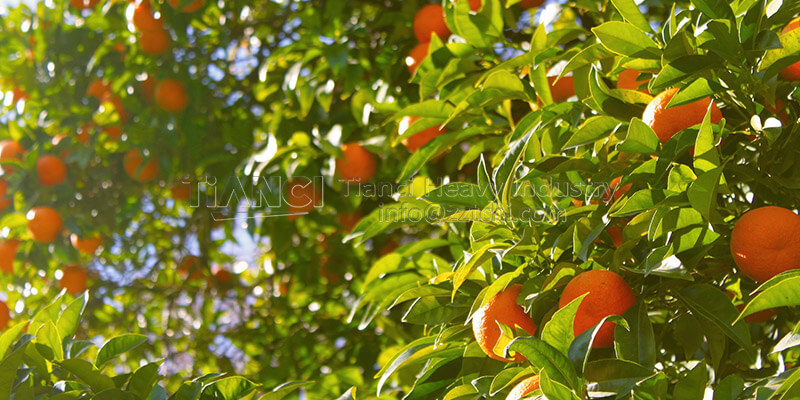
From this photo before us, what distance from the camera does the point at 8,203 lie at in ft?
7.43

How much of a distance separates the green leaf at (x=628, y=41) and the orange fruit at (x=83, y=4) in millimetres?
1913

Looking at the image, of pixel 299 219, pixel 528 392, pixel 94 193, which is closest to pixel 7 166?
pixel 94 193

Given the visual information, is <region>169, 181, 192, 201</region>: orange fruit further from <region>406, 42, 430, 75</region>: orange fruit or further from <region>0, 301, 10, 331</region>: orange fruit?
<region>406, 42, 430, 75</region>: orange fruit

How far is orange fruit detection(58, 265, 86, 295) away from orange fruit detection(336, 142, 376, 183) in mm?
1079

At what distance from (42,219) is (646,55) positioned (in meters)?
1.85

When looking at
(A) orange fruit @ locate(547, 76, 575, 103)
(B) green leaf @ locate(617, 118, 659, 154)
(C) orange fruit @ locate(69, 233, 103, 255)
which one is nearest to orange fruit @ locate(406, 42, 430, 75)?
(A) orange fruit @ locate(547, 76, 575, 103)

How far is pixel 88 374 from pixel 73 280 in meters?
1.43

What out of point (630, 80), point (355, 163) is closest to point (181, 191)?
point (355, 163)

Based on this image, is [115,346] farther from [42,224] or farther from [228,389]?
[42,224]

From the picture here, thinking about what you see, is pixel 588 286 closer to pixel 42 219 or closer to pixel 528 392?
pixel 528 392

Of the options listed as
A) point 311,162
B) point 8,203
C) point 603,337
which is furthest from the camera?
point 8,203

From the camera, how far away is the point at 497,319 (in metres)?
0.93

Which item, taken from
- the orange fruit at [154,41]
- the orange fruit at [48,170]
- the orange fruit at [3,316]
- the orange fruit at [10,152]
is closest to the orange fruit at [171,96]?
the orange fruit at [154,41]

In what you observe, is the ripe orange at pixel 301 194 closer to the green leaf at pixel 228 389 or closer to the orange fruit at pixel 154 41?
the orange fruit at pixel 154 41
